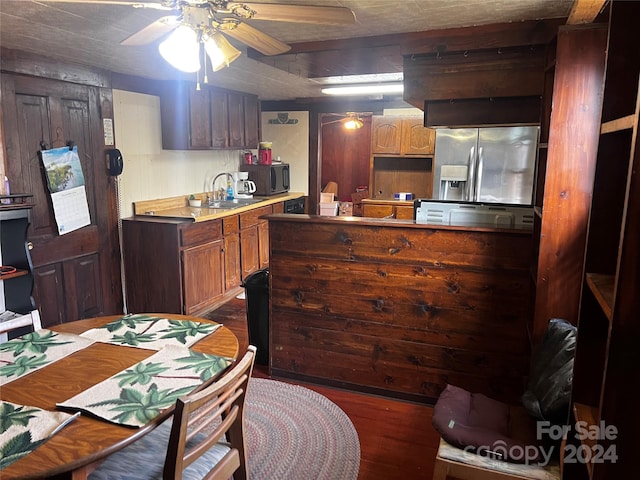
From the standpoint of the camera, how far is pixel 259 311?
331cm

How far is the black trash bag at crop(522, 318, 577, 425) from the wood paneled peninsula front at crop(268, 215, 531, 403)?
670mm

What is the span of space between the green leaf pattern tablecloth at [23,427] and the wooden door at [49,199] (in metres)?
2.28

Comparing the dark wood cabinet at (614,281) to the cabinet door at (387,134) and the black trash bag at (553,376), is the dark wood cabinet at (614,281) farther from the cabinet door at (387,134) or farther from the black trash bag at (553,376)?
the cabinet door at (387,134)

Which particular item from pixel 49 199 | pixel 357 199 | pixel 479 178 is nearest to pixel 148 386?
pixel 49 199

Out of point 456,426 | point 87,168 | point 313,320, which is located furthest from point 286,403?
point 87,168

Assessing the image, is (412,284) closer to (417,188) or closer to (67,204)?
(67,204)

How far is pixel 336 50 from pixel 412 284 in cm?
148

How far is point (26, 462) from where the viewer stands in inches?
45.9

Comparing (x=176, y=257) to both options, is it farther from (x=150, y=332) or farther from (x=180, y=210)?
(x=150, y=332)

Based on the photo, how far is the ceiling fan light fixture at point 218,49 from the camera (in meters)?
1.89

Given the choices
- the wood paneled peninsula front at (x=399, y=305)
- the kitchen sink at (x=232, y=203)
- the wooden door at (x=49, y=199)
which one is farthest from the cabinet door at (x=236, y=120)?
the wood paneled peninsula front at (x=399, y=305)

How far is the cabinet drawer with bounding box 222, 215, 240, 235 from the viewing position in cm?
461

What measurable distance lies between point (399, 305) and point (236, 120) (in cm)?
340

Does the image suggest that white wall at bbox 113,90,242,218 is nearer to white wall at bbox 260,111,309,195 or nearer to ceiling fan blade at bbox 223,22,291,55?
white wall at bbox 260,111,309,195
